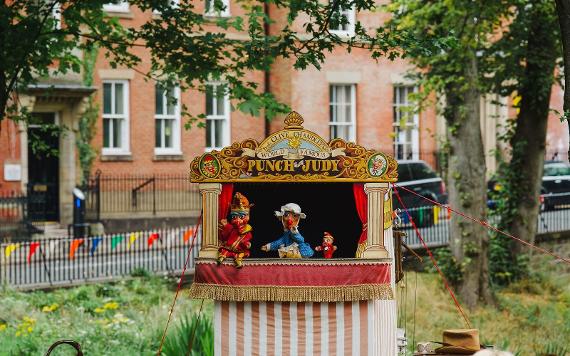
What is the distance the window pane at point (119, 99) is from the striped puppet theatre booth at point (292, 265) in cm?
2259

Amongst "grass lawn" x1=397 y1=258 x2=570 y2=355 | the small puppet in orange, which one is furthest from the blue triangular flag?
the small puppet in orange

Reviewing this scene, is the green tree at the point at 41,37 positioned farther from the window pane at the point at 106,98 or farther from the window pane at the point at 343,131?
the window pane at the point at 343,131

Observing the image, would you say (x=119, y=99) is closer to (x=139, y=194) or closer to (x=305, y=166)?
(x=139, y=194)

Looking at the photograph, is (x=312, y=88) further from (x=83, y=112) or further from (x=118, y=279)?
(x=118, y=279)

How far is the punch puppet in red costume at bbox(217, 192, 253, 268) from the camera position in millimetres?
9961

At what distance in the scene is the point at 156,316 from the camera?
57.9 feet

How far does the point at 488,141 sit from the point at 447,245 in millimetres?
13149

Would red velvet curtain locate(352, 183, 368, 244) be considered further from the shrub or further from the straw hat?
the shrub

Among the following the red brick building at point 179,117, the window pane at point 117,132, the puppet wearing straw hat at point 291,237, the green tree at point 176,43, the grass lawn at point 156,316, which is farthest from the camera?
the window pane at point 117,132

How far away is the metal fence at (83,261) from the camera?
67.9 ft

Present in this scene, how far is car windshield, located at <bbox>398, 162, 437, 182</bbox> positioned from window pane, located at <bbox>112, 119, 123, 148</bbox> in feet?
29.1

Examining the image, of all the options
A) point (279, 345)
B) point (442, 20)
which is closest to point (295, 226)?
point (279, 345)

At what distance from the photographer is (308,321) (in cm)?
989

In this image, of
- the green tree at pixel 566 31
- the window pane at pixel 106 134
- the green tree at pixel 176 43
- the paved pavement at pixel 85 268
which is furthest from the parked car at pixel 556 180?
the green tree at pixel 566 31
